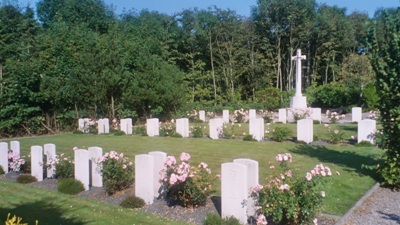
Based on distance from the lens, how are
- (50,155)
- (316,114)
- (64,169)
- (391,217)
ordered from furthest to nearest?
(316,114)
(50,155)
(64,169)
(391,217)

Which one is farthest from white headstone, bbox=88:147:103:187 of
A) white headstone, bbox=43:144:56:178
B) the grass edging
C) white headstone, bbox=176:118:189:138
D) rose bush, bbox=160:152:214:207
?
white headstone, bbox=176:118:189:138

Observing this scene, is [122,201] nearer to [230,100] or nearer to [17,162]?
[17,162]

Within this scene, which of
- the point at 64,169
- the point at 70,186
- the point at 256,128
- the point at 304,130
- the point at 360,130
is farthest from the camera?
the point at 256,128

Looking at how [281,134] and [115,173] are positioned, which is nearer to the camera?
[115,173]

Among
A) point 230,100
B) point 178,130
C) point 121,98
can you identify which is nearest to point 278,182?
point 178,130

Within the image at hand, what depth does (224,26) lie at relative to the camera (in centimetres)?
3844

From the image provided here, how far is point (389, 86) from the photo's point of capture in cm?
870

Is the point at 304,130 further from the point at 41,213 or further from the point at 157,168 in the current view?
the point at 41,213

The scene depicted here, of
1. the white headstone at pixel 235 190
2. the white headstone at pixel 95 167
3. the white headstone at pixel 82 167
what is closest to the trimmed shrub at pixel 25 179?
the white headstone at pixel 82 167

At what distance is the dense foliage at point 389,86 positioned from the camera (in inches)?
337

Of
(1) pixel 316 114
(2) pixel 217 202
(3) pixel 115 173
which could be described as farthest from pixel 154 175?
(1) pixel 316 114

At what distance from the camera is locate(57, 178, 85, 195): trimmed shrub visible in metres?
8.89

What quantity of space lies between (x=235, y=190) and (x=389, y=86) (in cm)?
455

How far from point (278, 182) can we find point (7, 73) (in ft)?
63.8
